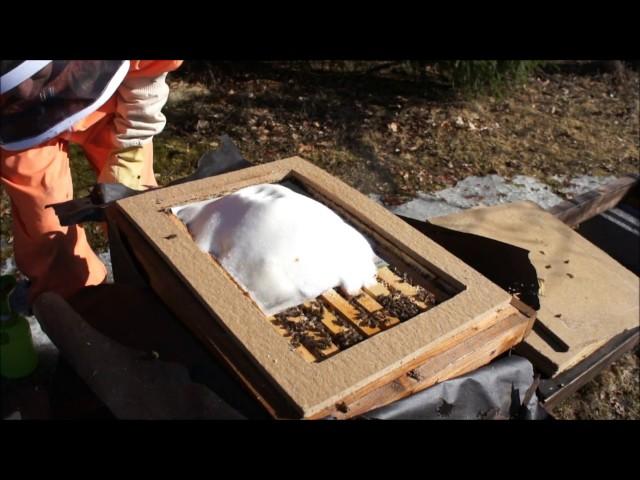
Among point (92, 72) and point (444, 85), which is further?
point (444, 85)

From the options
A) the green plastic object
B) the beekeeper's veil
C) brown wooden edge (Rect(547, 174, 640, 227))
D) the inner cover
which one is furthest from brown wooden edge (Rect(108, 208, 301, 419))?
brown wooden edge (Rect(547, 174, 640, 227))

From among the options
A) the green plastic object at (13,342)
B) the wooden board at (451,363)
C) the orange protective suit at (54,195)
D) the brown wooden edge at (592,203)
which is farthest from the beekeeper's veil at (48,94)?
the brown wooden edge at (592,203)

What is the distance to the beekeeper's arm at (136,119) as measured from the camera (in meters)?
2.93

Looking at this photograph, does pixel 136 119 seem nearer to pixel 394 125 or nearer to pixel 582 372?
pixel 582 372

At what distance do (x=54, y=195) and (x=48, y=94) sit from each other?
572 millimetres

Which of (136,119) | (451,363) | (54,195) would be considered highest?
(136,119)

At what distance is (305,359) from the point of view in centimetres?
164

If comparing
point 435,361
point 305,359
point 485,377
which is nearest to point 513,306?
point 485,377

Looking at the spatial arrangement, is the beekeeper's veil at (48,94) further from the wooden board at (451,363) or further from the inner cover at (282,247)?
the wooden board at (451,363)

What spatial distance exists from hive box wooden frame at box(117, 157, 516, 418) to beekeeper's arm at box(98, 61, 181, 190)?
0.88m

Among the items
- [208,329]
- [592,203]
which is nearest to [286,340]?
[208,329]

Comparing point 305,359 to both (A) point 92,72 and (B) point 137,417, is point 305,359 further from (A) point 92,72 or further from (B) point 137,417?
(A) point 92,72

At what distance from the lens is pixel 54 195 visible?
2.95m

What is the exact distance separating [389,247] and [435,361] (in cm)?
53
